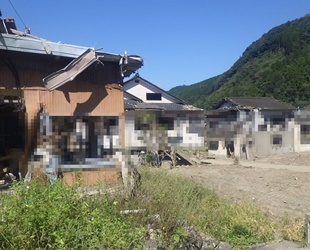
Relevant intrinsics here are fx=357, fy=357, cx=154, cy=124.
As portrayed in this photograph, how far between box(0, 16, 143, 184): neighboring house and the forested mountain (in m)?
38.1

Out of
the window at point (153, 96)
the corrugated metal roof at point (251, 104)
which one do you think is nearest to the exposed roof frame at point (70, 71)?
the corrugated metal roof at point (251, 104)

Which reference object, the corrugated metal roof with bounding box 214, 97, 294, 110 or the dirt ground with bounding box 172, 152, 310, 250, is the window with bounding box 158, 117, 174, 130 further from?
the dirt ground with bounding box 172, 152, 310, 250

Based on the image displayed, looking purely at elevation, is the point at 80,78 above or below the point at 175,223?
→ above

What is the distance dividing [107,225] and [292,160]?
18443 millimetres

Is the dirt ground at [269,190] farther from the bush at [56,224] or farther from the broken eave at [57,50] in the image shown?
the broken eave at [57,50]

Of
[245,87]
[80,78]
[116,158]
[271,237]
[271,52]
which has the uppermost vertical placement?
[271,52]

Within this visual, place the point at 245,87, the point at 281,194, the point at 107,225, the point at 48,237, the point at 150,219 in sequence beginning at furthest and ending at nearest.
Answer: the point at 245,87
the point at 281,194
the point at 150,219
the point at 107,225
the point at 48,237

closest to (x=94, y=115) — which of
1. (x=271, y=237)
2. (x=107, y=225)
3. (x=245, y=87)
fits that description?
(x=107, y=225)

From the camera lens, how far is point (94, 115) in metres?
7.63

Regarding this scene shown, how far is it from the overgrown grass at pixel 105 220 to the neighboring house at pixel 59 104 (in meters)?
1.65

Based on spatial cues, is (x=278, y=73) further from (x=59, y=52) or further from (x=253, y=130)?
(x=59, y=52)

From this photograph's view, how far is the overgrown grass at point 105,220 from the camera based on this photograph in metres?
3.63

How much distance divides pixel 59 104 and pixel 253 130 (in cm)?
1802

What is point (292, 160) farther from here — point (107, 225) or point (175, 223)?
point (107, 225)
